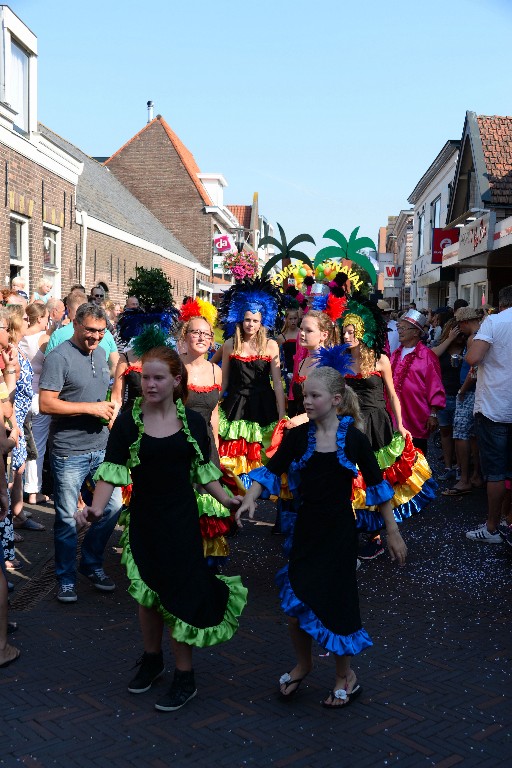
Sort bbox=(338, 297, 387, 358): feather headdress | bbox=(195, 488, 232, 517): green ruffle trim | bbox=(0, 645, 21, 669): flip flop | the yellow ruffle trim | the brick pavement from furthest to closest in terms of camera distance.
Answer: bbox=(338, 297, 387, 358): feather headdress, the yellow ruffle trim, bbox=(195, 488, 232, 517): green ruffle trim, bbox=(0, 645, 21, 669): flip flop, the brick pavement

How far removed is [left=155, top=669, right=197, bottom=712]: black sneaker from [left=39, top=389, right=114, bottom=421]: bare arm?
6.64ft

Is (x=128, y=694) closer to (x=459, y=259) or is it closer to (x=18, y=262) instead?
(x=18, y=262)

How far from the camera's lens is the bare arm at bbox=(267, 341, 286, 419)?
6.73m

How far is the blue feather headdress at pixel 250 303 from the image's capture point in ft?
22.8

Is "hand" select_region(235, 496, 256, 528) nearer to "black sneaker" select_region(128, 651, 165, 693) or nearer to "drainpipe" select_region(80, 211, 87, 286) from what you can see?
"black sneaker" select_region(128, 651, 165, 693)

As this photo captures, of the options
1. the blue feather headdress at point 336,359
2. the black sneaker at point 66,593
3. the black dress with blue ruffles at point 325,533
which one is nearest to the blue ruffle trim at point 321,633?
the black dress with blue ruffles at point 325,533

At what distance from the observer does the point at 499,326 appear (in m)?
6.54

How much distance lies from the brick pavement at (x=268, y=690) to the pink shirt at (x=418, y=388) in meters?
2.51

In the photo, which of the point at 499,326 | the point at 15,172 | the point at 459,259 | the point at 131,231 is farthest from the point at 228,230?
the point at 499,326

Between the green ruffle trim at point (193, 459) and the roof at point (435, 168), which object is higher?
the roof at point (435, 168)

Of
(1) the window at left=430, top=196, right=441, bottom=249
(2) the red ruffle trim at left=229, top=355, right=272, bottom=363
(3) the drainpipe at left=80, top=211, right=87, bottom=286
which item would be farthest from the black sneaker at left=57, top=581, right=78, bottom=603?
(1) the window at left=430, top=196, right=441, bottom=249

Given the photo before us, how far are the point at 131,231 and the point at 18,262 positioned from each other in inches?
567

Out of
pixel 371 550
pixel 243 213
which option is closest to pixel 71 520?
pixel 371 550

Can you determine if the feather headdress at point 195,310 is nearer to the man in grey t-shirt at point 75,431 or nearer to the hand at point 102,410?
the man in grey t-shirt at point 75,431
